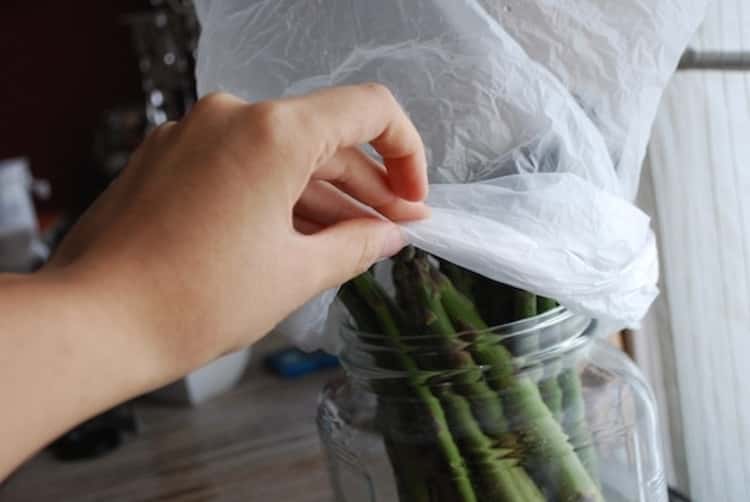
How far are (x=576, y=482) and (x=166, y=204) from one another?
24cm

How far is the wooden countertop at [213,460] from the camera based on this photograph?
713 mm

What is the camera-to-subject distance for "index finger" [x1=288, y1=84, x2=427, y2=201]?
32 centimetres

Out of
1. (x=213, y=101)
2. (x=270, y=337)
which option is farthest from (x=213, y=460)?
(x=213, y=101)

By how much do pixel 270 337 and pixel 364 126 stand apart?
71 cm

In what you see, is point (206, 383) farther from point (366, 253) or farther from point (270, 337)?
point (366, 253)

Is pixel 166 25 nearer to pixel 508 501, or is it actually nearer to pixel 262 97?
pixel 262 97

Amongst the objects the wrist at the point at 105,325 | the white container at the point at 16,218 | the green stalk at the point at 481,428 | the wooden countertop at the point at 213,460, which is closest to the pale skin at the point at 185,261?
the wrist at the point at 105,325

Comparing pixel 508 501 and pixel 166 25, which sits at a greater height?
pixel 166 25

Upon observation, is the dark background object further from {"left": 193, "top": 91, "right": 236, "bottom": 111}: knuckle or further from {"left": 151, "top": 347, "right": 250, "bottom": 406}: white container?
{"left": 193, "top": 91, "right": 236, "bottom": 111}: knuckle

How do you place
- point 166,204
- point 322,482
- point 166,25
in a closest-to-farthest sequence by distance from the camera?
point 166,204 → point 322,482 → point 166,25

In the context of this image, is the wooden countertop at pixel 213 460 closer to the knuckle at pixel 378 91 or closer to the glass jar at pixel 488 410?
the glass jar at pixel 488 410

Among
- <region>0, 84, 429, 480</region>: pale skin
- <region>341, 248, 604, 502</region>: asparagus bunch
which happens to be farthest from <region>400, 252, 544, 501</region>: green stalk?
<region>0, 84, 429, 480</region>: pale skin

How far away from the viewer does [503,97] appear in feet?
1.35

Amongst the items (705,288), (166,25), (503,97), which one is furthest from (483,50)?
(166,25)
